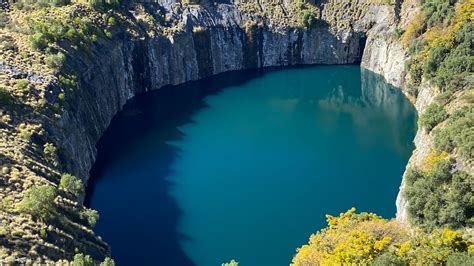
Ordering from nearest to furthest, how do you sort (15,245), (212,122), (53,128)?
(15,245), (53,128), (212,122)

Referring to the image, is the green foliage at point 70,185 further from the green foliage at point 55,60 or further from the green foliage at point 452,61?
the green foliage at point 452,61

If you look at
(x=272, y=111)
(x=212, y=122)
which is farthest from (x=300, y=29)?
(x=212, y=122)

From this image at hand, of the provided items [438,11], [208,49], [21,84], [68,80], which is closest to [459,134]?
[438,11]

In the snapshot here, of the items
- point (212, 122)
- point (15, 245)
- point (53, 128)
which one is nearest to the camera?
point (15, 245)

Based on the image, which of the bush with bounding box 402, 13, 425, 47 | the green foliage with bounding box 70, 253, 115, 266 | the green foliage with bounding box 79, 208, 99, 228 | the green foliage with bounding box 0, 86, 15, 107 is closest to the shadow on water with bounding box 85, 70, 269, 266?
the green foliage with bounding box 79, 208, 99, 228

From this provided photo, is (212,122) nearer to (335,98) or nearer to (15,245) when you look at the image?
(335,98)

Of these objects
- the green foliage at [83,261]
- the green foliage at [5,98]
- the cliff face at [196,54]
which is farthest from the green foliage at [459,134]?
the green foliage at [5,98]

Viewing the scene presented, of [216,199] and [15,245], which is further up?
[15,245]
